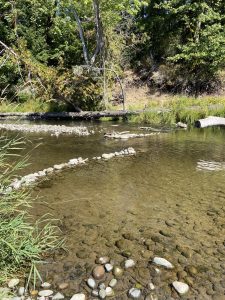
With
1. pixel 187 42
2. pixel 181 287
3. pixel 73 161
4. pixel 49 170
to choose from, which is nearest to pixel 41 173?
pixel 49 170

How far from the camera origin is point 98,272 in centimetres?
366

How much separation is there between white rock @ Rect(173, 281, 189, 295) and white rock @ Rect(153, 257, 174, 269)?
1.04ft

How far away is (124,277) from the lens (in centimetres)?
361

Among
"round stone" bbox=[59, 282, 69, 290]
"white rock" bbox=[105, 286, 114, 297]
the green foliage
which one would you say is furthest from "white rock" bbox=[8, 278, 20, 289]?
the green foliage

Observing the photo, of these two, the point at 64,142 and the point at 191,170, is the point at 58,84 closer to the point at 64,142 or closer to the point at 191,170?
the point at 64,142

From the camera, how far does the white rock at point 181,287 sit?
11.1 feet

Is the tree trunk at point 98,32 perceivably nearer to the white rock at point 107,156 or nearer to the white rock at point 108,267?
the white rock at point 107,156

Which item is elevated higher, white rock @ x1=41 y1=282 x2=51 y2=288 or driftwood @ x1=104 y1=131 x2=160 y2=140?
white rock @ x1=41 y1=282 x2=51 y2=288

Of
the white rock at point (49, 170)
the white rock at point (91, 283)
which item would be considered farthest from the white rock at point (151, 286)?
the white rock at point (49, 170)

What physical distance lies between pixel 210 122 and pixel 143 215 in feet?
36.9

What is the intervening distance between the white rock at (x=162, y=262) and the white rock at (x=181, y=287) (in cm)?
32

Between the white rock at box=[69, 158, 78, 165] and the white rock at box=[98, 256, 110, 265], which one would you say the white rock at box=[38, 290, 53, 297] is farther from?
the white rock at box=[69, 158, 78, 165]

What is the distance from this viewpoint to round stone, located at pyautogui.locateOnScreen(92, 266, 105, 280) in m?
3.60

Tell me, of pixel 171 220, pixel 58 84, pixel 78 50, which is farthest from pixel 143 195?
pixel 78 50
